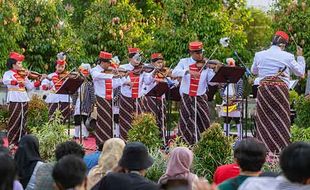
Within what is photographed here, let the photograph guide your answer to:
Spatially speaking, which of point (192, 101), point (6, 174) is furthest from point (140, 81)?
point (6, 174)

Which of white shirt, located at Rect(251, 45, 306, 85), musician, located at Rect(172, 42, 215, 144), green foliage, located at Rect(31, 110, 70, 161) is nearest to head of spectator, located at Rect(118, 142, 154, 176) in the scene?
green foliage, located at Rect(31, 110, 70, 161)

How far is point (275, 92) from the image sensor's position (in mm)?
10719

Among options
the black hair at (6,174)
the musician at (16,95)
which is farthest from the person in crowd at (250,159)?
the musician at (16,95)

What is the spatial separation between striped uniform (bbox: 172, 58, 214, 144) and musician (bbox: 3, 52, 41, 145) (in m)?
2.77

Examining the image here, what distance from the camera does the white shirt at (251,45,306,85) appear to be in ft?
34.7

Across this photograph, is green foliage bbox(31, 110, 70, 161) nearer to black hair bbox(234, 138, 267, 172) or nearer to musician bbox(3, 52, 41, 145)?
musician bbox(3, 52, 41, 145)

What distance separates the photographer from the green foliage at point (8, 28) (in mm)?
16781

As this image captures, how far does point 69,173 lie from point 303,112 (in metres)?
9.14

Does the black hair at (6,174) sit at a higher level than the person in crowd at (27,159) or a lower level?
higher

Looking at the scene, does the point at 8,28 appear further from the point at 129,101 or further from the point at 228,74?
the point at 228,74

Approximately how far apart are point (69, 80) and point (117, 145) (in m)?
5.84

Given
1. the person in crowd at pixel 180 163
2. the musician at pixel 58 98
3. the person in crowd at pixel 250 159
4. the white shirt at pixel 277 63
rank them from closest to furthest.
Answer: the person in crowd at pixel 250 159 < the person in crowd at pixel 180 163 < the white shirt at pixel 277 63 < the musician at pixel 58 98

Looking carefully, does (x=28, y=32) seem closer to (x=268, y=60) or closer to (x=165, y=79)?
(x=165, y=79)

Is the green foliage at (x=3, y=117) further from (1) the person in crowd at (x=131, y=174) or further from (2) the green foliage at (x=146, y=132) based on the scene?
(1) the person in crowd at (x=131, y=174)
